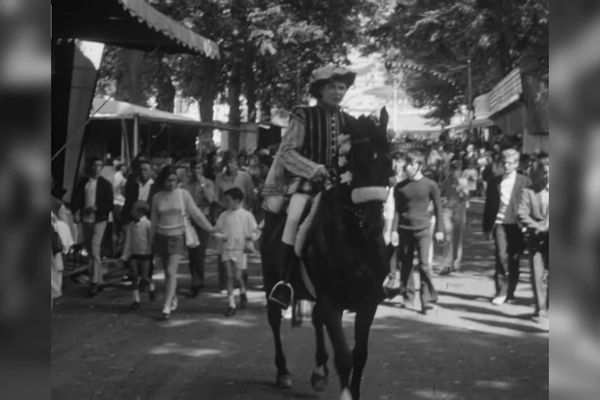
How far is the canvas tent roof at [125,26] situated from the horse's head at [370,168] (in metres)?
4.75

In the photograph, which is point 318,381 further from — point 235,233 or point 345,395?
point 235,233

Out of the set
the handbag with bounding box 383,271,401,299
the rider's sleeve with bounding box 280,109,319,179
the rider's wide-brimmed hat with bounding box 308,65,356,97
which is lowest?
the handbag with bounding box 383,271,401,299

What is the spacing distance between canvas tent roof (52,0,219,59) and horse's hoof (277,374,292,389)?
476 centimetres

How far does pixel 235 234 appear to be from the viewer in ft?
41.8

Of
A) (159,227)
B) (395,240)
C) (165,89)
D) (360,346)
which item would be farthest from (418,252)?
(165,89)

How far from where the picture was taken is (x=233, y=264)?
1262cm

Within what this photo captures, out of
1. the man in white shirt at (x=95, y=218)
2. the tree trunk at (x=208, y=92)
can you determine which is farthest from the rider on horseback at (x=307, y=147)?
the tree trunk at (x=208, y=92)

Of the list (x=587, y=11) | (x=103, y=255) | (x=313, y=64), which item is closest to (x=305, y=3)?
(x=313, y=64)

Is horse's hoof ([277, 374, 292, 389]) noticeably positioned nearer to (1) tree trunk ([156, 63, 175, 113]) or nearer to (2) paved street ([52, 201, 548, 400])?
(2) paved street ([52, 201, 548, 400])

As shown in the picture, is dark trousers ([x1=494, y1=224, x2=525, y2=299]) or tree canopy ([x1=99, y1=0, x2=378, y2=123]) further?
tree canopy ([x1=99, y1=0, x2=378, y2=123])

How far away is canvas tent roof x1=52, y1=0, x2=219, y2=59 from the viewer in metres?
11.4

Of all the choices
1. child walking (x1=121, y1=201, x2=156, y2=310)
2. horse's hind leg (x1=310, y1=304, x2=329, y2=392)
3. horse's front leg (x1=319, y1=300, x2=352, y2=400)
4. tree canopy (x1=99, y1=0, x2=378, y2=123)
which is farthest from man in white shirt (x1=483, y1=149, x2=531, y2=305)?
tree canopy (x1=99, y1=0, x2=378, y2=123)

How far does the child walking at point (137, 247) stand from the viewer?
13.0 meters

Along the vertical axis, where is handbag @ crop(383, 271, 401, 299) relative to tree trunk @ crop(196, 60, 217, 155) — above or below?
below
